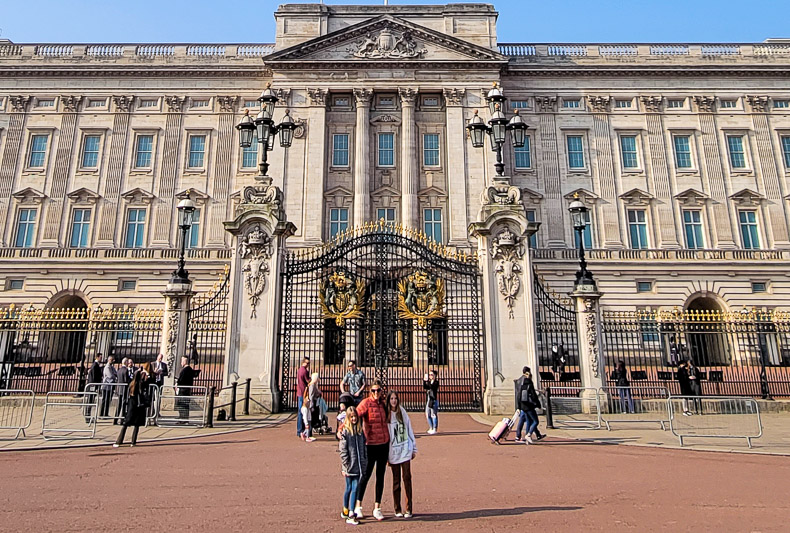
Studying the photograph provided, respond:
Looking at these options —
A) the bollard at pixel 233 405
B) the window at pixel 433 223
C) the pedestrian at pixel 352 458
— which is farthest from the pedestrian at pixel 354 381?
the window at pixel 433 223

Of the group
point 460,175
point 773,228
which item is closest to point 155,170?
point 460,175

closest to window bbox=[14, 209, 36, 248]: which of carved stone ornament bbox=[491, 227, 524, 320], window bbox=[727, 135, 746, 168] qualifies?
carved stone ornament bbox=[491, 227, 524, 320]

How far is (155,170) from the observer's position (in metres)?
38.7

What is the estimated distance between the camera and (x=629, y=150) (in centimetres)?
3947

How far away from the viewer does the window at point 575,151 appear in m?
39.2

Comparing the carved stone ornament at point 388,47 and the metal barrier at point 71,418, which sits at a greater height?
the carved stone ornament at point 388,47

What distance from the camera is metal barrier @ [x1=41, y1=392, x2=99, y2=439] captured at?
11701 millimetres

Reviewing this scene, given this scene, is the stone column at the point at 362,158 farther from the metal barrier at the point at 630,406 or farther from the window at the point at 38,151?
the window at the point at 38,151

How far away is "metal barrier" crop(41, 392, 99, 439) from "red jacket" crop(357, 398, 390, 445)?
7.76 meters

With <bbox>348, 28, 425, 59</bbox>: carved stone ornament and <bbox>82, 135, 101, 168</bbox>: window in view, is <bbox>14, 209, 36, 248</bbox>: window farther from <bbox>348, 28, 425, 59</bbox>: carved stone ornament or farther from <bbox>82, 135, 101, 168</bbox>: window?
<bbox>348, 28, 425, 59</bbox>: carved stone ornament

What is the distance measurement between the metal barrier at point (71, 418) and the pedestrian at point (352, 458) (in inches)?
300

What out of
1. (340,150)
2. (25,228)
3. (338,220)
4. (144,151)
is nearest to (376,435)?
(338,220)

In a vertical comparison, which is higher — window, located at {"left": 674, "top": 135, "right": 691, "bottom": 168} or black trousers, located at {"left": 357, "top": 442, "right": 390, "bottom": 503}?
window, located at {"left": 674, "top": 135, "right": 691, "bottom": 168}

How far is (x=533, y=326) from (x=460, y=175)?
22.7 m
